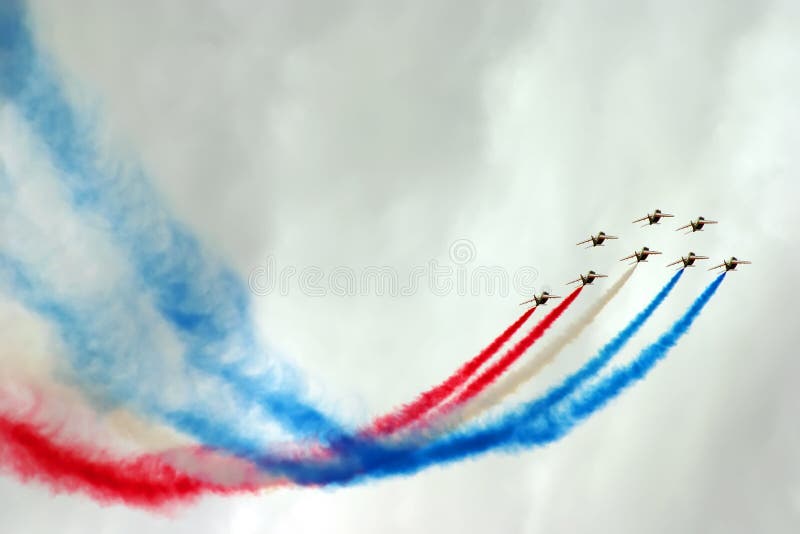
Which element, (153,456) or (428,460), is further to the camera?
(428,460)

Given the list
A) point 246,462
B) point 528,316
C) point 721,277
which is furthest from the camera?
point 721,277

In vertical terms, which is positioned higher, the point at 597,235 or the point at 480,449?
the point at 597,235

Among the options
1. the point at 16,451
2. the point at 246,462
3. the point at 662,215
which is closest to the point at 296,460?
the point at 246,462

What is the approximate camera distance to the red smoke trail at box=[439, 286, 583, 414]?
79.4 meters

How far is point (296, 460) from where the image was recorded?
3054 inches

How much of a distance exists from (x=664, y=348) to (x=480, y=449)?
680 inches

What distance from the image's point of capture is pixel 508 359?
81.2 metres

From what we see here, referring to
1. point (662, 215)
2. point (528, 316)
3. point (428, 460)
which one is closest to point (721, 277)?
point (662, 215)

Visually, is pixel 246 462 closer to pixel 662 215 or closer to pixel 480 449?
pixel 480 449

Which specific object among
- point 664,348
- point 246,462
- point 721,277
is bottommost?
point 246,462

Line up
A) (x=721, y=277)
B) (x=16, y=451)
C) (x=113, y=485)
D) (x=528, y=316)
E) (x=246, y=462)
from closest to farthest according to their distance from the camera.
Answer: (x=16, y=451), (x=113, y=485), (x=246, y=462), (x=528, y=316), (x=721, y=277)

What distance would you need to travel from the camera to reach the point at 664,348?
84.2 metres

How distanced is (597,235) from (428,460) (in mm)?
25140

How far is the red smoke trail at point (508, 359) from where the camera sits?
79.4m
